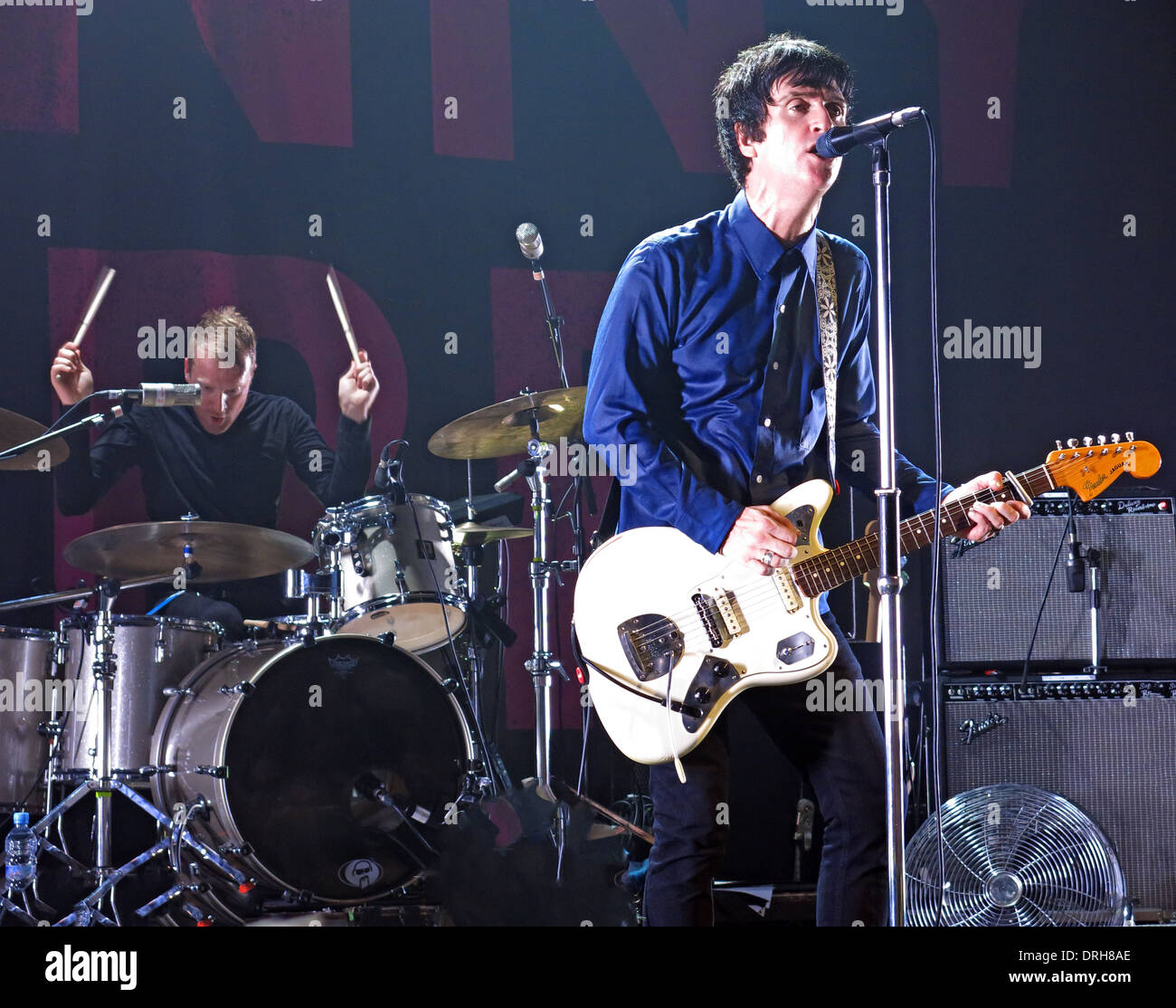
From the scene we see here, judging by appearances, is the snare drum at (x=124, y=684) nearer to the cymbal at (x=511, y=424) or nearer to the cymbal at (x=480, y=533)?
the cymbal at (x=480, y=533)

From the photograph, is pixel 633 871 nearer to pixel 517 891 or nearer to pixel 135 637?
pixel 517 891

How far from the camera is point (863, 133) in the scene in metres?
2.40

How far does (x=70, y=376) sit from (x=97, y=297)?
0.29 meters

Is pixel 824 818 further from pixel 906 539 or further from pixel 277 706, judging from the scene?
pixel 277 706

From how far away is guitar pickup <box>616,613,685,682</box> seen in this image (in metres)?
2.74

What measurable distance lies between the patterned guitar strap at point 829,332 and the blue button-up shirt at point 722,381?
0.07 feet

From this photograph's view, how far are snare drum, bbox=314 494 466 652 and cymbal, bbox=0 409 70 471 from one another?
85 cm

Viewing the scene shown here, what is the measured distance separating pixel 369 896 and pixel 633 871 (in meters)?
0.81

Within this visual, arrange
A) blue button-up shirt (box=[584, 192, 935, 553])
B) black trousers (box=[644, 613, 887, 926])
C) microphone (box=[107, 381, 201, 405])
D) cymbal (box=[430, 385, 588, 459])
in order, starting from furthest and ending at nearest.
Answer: cymbal (box=[430, 385, 588, 459]) → microphone (box=[107, 381, 201, 405]) → blue button-up shirt (box=[584, 192, 935, 553]) → black trousers (box=[644, 613, 887, 926])

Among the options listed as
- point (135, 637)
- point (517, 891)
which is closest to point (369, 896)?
point (517, 891)
